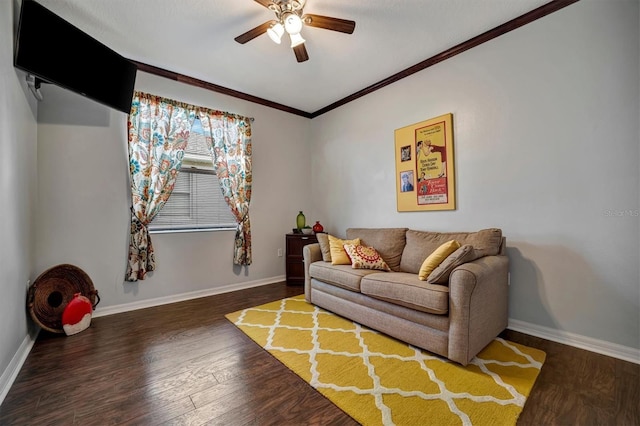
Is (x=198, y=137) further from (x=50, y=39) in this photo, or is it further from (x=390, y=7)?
(x=390, y=7)

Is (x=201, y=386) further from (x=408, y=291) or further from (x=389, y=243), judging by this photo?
(x=389, y=243)

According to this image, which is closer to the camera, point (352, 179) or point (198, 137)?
point (198, 137)

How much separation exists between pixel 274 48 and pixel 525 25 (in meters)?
2.38

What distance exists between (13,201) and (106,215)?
3.34ft

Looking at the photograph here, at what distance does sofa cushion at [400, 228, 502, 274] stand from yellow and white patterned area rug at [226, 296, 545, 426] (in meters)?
0.78

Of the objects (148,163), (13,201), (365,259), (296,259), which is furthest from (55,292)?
(365,259)

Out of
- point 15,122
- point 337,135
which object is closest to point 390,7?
point 337,135

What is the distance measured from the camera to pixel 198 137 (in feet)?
12.1

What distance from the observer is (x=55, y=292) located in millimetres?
2539

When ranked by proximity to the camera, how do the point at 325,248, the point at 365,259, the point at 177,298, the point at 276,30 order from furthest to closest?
the point at 177,298 → the point at 325,248 → the point at 365,259 → the point at 276,30

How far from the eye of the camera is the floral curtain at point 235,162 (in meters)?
3.73

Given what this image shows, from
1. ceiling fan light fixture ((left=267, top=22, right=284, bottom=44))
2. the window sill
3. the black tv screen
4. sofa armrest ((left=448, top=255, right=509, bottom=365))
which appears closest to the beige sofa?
sofa armrest ((left=448, top=255, right=509, bottom=365))

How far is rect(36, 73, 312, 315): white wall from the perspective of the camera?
2693mm

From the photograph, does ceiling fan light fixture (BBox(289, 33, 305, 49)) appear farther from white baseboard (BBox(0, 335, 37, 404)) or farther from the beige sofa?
white baseboard (BBox(0, 335, 37, 404))
